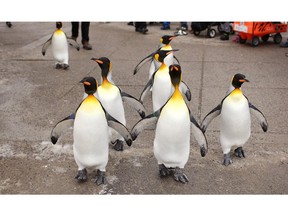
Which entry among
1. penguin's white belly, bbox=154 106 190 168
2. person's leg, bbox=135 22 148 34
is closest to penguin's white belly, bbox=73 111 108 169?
penguin's white belly, bbox=154 106 190 168

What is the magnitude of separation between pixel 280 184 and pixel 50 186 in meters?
1.97

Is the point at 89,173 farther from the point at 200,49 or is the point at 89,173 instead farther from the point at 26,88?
the point at 200,49

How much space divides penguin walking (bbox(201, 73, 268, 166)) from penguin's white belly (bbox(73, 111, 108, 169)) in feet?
3.22

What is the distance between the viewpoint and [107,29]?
11031mm

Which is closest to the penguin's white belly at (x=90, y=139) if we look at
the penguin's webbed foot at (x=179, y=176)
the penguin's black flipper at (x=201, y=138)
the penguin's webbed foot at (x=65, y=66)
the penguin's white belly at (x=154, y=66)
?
the penguin's webbed foot at (x=179, y=176)

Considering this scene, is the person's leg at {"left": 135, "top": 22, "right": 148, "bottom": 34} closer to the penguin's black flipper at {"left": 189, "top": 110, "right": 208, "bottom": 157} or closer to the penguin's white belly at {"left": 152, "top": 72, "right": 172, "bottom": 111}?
the penguin's white belly at {"left": 152, "top": 72, "right": 172, "bottom": 111}

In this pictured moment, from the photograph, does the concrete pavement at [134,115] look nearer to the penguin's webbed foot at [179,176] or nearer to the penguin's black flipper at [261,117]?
the penguin's webbed foot at [179,176]

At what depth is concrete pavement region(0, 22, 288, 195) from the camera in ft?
10.5

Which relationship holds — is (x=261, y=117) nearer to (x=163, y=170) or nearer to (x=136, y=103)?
(x=163, y=170)

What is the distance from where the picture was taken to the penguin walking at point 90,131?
299 cm

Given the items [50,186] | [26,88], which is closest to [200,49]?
[26,88]

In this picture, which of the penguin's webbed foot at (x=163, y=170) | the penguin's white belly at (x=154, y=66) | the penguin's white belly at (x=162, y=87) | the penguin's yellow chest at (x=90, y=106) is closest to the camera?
the penguin's yellow chest at (x=90, y=106)

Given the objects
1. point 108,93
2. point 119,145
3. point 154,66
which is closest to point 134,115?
point 154,66

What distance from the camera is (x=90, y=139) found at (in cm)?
301
